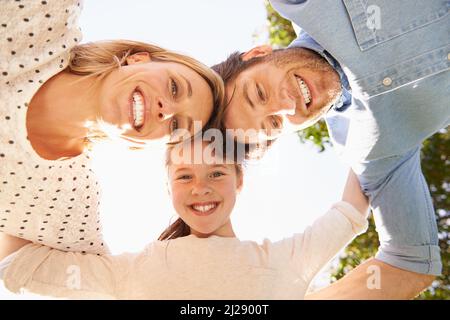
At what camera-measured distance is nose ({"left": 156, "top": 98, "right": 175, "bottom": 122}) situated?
1.89 metres

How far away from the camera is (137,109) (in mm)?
1882

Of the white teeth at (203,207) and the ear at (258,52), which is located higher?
the ear at (258,52)

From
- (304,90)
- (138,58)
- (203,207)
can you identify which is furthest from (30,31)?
(304,90)

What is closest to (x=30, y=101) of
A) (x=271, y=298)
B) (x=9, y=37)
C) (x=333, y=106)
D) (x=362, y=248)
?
(x=9, y=37)

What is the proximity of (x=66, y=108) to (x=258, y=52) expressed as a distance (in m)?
0.81

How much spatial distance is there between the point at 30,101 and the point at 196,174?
62 centimetres

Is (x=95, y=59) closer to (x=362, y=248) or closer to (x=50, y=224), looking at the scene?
(x=50, y=224)

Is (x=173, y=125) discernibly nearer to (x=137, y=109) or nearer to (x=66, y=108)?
(x=137, y=109)

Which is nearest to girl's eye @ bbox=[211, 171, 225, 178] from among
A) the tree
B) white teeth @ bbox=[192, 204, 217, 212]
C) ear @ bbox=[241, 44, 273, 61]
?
white teeth @ bbox=[192, 204, 217, 212]

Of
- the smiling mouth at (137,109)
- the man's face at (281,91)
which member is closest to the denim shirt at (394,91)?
the man's face at (281,91)

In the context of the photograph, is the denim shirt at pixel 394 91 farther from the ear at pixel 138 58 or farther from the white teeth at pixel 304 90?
the ear at pixel 138 58

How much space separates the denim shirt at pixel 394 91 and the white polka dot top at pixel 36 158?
0.87 meters

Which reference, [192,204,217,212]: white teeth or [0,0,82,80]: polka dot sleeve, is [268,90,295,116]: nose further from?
[0,0,82,80]: polka dot sleeve

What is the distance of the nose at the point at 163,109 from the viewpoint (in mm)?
1886
